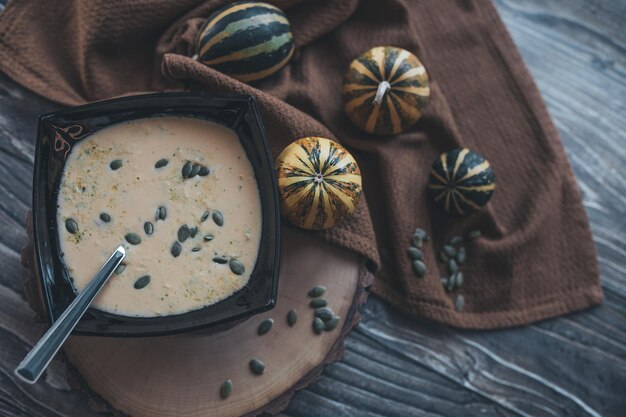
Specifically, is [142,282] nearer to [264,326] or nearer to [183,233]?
[183,233]

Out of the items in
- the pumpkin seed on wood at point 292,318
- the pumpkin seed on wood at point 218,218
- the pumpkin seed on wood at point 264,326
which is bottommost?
the pumpkin seed on wood at point 292,318

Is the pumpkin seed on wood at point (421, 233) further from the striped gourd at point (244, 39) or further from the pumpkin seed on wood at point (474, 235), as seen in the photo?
the striped gourd at point (244, 39)

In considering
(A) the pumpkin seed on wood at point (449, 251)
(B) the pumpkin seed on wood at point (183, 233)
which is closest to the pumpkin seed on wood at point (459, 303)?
(A) the pumpkin seed on wood at point (449, 251)

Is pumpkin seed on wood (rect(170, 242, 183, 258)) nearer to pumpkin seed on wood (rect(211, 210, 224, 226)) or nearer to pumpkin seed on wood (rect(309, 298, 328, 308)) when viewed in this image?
pumpkin seed on wood (rect(211, 210, 224, 226))

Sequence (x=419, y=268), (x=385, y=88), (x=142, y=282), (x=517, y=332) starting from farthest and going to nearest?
(x=517, y=332) < (x=419, y=268) < (x=385, y=88) < (x=142, y=282)

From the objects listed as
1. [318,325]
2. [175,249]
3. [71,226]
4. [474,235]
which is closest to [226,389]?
[318,325]

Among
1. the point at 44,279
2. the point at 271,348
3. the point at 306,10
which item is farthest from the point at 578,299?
the point at 44,279

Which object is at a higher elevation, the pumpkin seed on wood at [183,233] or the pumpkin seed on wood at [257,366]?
the pumpkin seed on wood at [183,233]
